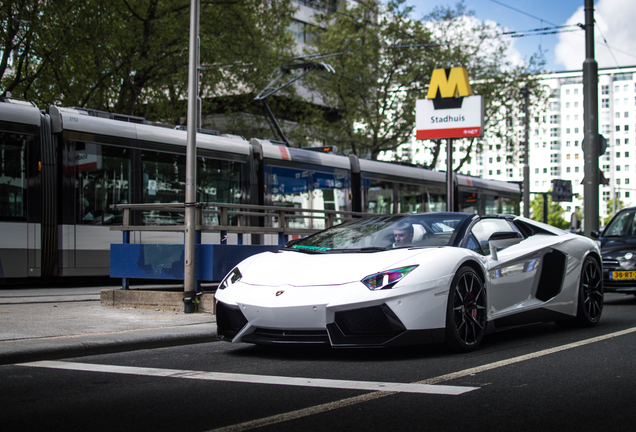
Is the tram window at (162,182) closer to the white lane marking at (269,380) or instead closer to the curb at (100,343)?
the curb at (100,343)

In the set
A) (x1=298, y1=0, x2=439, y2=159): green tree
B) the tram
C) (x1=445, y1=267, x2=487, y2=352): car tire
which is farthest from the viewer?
(x1=298, y1=0, x2=439, y2=159): green tree

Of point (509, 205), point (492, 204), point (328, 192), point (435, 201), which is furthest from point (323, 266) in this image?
point (509, 205)

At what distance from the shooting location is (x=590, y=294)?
24.7 ft

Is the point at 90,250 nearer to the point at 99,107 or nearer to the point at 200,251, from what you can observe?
the point at 200,251

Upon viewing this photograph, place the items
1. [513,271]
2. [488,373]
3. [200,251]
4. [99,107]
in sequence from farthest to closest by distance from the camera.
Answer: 1. [99,107]
2. [200,251]
3. [513,271]
4. [488,373]

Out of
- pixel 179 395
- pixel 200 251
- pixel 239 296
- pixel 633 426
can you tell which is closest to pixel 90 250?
pixel 200 251

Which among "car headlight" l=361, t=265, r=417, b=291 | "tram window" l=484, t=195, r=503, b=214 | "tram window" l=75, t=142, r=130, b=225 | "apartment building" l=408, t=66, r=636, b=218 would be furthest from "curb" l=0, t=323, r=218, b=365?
"apartment building" l=408, t=66, r=636, b=218

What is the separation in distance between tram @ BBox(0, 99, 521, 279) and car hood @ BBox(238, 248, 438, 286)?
6730 millimetres

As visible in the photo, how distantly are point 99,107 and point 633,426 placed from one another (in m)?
20.8

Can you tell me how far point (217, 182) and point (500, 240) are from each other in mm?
9808

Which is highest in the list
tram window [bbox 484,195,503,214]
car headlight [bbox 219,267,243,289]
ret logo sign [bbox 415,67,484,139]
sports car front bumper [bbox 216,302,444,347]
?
ret logo sign [bbox 415,67,484,139]

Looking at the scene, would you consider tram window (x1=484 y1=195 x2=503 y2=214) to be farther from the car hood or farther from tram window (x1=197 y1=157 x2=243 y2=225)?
the car hood

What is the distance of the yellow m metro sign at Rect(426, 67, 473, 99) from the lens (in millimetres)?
13680

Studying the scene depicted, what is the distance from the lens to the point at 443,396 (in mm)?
4016
